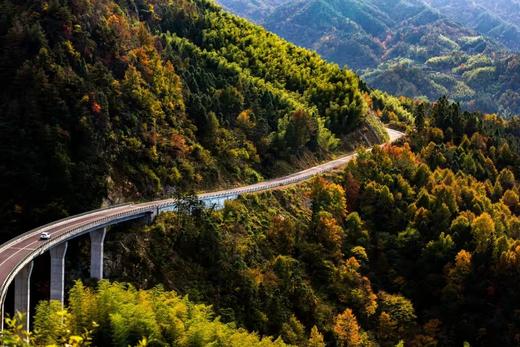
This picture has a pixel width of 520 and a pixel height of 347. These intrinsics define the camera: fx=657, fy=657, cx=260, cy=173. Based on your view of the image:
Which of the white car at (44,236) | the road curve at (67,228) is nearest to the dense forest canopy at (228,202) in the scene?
the road curve at (67,228)

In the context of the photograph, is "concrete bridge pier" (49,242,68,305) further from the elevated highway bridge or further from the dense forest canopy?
the dense forest canopy

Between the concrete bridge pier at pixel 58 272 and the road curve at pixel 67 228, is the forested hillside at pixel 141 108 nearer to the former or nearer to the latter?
the road curve at pixel 67 228

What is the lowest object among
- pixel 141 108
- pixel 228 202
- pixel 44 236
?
pixel 44 236

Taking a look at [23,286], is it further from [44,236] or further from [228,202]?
[228,202]

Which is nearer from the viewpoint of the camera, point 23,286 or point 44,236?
point 23,286

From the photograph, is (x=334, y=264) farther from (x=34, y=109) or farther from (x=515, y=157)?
(x=515, y=157)

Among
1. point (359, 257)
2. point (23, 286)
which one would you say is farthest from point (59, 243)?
point (359, 257)
